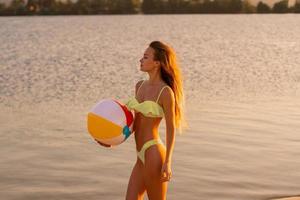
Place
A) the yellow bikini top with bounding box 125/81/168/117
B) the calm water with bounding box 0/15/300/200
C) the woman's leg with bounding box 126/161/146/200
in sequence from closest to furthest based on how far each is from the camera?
the yellow bikini top with bounding box 125/81/168/117, the woman's leg with bounding box 126/161/146/200, the calm water with bounding box 0/15/300/200

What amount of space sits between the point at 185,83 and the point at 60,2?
157 meters

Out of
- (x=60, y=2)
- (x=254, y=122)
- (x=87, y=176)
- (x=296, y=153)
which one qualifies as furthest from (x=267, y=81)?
(x=60, y=2)

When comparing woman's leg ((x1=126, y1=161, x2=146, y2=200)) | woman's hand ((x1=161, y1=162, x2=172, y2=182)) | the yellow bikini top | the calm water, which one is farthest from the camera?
the calm water

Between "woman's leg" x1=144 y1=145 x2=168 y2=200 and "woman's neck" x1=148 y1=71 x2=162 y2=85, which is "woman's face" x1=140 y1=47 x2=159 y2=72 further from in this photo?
"woman's leg" x1=144 y1=145 x2=168 y2=200

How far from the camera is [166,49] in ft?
22.4

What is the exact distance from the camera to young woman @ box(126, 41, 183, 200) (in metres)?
6.80

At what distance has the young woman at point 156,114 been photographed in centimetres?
680

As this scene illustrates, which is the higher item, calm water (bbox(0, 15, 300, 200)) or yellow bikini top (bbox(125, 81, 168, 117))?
yellow bikini top (bbox(125, 81, 168, 117))

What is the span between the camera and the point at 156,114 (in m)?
6.83

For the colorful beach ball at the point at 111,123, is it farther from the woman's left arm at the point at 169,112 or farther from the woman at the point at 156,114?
the woman's left arm at the point at 169,112

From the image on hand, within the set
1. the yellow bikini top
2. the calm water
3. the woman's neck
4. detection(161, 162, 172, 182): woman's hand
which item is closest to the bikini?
the yellow bikini top

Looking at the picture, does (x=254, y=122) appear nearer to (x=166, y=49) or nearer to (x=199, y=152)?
(x=199, y=152)

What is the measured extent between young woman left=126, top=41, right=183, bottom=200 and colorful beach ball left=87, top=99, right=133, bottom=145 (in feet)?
0.41

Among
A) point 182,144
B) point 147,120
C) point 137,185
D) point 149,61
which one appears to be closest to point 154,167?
point 137,185
